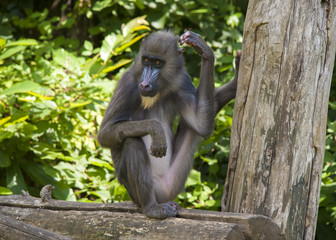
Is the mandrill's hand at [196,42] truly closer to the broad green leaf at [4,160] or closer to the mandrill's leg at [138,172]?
the mandrill's leg at [138,172]

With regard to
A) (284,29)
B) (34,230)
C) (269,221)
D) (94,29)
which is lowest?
(34,230)

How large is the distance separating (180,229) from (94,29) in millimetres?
4750

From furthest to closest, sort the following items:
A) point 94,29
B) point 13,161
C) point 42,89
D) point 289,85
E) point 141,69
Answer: point 94,29
point 13,161
point 42,89
point 141,69
point 289,85

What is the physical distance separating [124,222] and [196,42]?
5.08ft

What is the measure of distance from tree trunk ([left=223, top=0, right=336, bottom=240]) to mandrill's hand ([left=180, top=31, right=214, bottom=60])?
0.63m

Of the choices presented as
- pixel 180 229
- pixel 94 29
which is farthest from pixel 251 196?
pixel 94 29

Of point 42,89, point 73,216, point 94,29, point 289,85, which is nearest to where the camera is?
point 289,85

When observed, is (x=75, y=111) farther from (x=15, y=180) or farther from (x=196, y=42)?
(x=196, y=42)

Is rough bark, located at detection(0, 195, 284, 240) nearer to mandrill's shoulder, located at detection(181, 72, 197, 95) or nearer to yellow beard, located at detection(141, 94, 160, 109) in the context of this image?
yellow beard, located at detection(141, 94, 160, 109)

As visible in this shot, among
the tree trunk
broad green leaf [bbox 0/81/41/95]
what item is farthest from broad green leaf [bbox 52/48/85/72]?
the tree trunk

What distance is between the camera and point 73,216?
3900 mm

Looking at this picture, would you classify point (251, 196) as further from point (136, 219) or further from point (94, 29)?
point (94, 29)

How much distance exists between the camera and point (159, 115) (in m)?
4.54

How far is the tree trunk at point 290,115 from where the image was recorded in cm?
352
